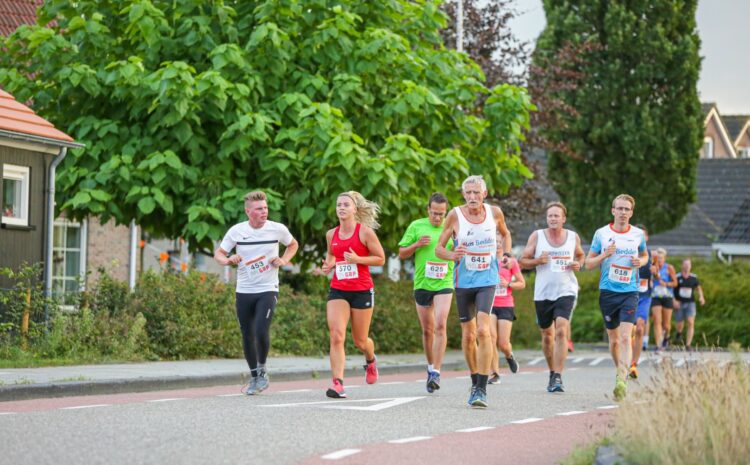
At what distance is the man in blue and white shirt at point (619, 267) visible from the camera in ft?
50.2

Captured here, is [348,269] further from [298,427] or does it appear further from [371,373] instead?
[298,427]

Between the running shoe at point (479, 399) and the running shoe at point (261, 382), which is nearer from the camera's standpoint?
the running shoe at point (479, 399)

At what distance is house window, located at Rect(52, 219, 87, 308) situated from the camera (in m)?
→ 28.9

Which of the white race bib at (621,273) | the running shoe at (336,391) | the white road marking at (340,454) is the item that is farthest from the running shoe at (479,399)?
the white road marking at (340,454)

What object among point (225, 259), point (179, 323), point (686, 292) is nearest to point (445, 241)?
point (225, 259)

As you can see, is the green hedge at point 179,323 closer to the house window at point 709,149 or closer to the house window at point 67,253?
the house window at point 67,253

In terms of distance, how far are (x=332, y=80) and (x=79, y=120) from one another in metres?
4.12

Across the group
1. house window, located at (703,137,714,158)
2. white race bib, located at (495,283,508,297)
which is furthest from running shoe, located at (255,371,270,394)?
house window, located at (703,137,714,158)

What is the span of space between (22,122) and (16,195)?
42.6 inches

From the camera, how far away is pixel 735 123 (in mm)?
75938

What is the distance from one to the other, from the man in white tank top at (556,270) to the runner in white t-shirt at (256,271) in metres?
2.79

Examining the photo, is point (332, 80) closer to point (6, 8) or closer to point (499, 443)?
point (6, 8)

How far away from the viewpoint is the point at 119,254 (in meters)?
31.2

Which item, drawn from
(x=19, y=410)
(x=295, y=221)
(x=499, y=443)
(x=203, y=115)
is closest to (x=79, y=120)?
(x=203, y=115)
